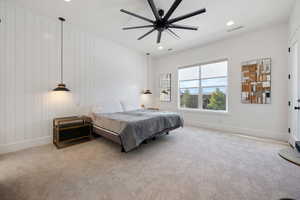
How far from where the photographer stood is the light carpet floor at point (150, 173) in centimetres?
151

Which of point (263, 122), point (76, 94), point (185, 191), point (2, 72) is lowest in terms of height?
point (185, 191)

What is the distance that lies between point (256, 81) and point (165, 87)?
3.41 m

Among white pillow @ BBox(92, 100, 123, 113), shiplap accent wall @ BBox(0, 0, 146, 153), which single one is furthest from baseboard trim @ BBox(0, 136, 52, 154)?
white pillow @ BBox(92, 100, 123, 113)

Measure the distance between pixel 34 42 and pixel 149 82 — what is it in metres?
4.38

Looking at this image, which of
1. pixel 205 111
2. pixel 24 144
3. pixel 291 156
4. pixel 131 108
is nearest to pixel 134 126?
pixel 291 156

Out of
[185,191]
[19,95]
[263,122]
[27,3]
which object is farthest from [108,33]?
[263,122]

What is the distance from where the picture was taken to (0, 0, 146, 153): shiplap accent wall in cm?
262

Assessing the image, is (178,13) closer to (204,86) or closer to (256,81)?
(204,86)

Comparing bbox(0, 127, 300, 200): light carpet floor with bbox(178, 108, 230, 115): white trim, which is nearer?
bbox(0, 127, 300, 200): light carpet floor

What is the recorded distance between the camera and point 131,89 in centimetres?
539

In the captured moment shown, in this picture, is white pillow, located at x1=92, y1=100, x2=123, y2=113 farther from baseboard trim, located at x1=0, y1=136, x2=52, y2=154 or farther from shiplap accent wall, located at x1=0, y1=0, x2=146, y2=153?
baseboard trim, located at x1=0, y1=136, x2=52, y2=154

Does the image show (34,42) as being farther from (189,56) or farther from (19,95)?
(189,56)

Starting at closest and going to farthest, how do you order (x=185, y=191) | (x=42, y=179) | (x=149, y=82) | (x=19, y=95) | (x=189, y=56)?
(x=185, y=191), (x=42, y=179), (x=19, y=95), (x=189, y=56), (x=149, y=82)

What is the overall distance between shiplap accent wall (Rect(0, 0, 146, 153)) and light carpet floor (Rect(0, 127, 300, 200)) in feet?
1.97
